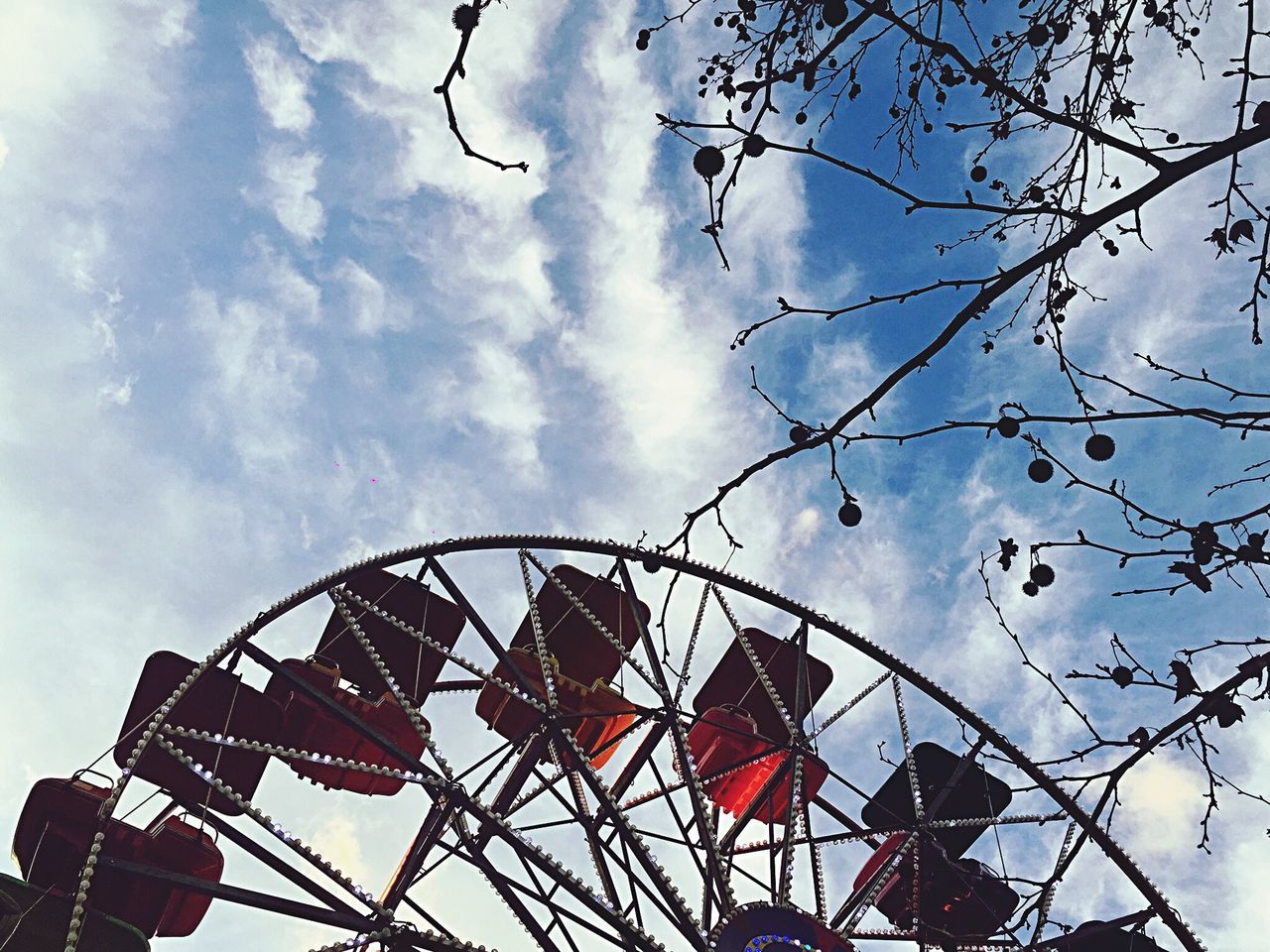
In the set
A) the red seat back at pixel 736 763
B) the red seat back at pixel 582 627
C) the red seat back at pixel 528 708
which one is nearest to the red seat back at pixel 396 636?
the red seat back at pixel 528 708

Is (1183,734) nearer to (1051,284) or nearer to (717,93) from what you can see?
(1051,284)

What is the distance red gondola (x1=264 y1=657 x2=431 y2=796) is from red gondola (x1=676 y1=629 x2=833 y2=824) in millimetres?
3997

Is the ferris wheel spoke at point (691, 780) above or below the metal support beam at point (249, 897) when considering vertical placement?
above

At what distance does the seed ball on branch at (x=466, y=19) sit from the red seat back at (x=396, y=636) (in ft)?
27.7

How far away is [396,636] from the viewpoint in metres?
11.3

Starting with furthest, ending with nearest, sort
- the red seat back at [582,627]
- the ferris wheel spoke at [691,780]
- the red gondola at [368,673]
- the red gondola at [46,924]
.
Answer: the red seat back at [582,627]
the red gondola at [368,673]
the ferris wheel spoke at [691,780]
the red gondola at [46,924]

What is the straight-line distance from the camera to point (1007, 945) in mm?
9062

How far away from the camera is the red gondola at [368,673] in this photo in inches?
424

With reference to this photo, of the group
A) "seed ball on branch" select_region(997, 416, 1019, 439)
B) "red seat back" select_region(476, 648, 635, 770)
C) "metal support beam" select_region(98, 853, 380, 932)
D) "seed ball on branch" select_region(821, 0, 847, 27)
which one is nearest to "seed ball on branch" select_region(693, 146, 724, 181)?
"seed ball on branch" select_region(821, 0, 847, 27)

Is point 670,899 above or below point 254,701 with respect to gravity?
below

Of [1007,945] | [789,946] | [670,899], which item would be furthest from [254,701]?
[1007,945]

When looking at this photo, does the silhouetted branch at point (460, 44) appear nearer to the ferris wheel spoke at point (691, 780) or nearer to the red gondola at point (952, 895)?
the ferris wheel spoke at point (691, 780)

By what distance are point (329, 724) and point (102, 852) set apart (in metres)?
2.72

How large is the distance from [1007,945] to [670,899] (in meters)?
3.01
